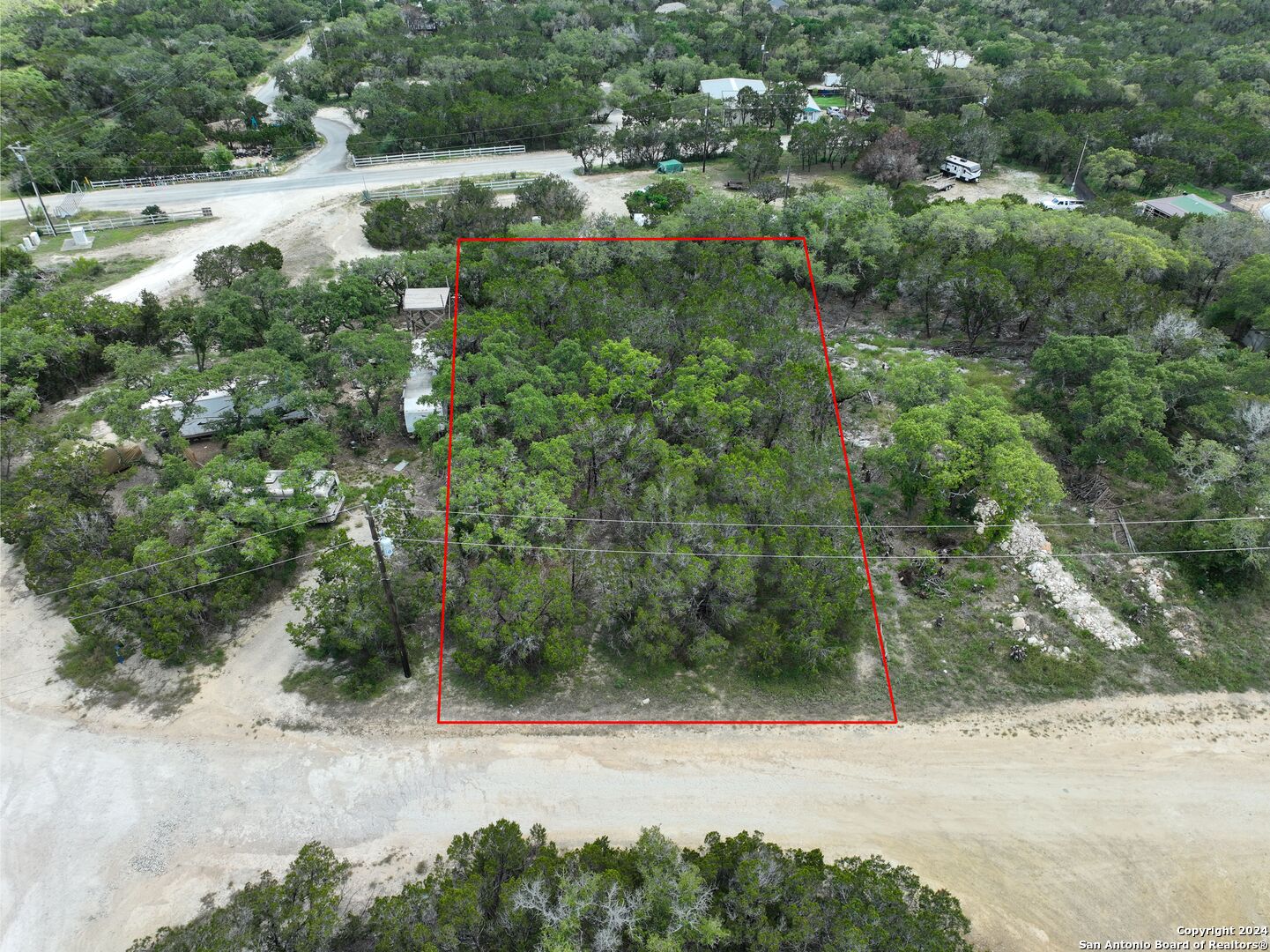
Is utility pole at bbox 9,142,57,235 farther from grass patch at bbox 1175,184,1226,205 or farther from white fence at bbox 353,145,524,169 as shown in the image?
grass patch at bbox 1175,184,1226,205

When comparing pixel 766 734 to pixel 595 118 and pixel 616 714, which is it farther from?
pixel 595 118

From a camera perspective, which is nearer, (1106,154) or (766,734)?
(766,734)

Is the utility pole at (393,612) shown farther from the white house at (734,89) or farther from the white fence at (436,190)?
the white house at (734,89)

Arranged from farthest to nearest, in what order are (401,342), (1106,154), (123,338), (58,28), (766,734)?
(58,28), (1106,154), (123,338), (401,342), (766,734)

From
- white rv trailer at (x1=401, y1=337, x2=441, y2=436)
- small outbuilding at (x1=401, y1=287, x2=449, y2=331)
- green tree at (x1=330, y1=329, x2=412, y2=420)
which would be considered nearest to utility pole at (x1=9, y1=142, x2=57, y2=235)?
small outbuilding at (x1=401, y1=287, x2=449, y2=331)

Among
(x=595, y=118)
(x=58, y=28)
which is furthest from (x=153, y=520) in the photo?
(x=58, y=28)
